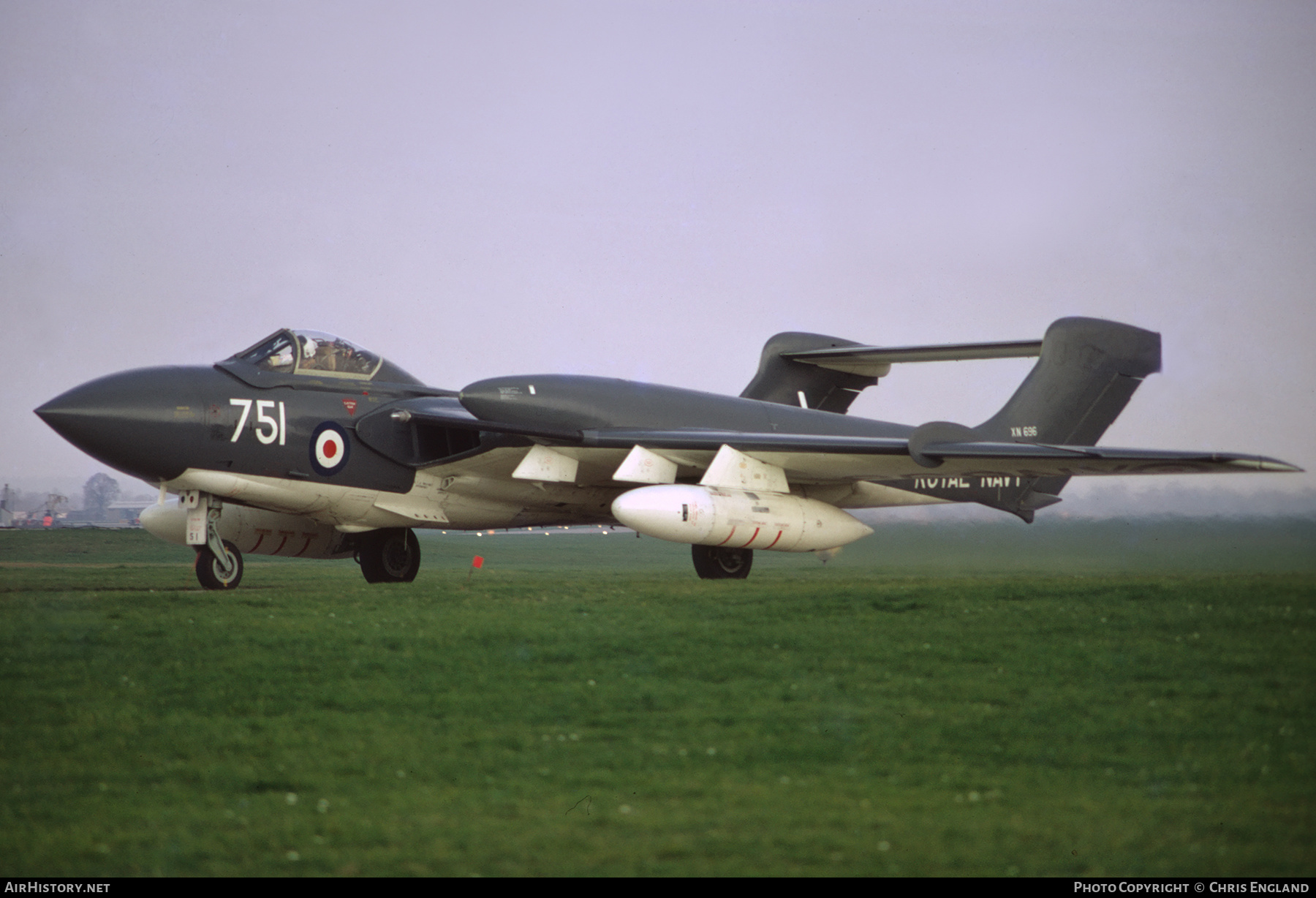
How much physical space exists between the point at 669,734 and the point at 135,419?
951 cm

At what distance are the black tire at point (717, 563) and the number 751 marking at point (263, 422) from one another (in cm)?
Result: 568

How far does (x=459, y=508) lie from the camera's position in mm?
16266

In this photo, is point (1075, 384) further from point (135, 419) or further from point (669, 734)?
point (669, 734)

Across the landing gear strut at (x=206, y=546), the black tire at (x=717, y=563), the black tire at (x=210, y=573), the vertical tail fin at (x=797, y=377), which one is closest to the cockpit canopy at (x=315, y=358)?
the landing gear strut at (x=206, y=546)

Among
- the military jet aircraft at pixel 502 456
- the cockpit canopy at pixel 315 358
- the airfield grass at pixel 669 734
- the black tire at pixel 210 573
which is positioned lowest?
the airfield grass at pixel 669 734

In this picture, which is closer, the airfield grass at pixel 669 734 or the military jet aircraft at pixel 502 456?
the airfield grass at pixel 669 734

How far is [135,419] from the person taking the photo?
13.4 metres

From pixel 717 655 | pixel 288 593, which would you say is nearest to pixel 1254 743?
pixel 717 655

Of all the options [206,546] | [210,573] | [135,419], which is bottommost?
[210,573]

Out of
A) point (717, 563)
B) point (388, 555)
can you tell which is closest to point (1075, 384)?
point (717, 563)

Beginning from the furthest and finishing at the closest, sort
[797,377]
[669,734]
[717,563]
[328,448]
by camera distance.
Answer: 1. [797,377]
2. [717,563]
3. [328,448]
4. [669,734]

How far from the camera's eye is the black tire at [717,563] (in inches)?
665

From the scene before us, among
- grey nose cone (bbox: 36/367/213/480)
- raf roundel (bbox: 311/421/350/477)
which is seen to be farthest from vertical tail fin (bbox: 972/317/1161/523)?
grey nose cone (bbox: 36/367/213/480)

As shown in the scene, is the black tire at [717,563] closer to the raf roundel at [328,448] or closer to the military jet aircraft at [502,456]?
the military jet aircraft at [502,456]
